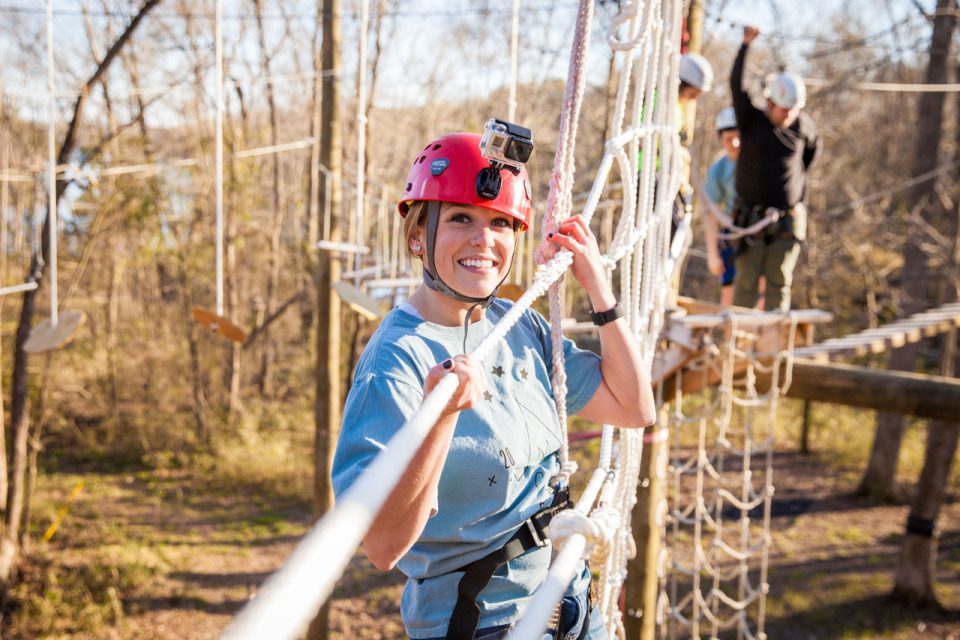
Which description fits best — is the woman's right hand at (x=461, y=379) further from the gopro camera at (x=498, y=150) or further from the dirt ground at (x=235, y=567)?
the dirt ground at (x=235, y=567)

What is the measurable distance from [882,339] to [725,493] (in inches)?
47.6

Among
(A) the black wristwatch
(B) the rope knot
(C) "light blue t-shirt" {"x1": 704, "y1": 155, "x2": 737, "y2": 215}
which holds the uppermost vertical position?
(C) "light blue t-shirt" {"x1": 704, "y1": 155, "x2": 737, "y2": 215}

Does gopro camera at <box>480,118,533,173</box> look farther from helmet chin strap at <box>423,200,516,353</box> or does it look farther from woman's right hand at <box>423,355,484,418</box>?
woman's right hand at <box>423,355,484,418</box>

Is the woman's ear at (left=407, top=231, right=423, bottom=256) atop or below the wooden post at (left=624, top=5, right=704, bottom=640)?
atop

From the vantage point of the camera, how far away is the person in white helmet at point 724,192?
469cm

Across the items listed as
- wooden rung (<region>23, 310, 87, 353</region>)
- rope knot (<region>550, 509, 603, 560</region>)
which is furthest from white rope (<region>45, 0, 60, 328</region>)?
rope knot (<region>550, 509, 603, 560</region>)

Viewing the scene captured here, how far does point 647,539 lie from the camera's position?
4.18 m

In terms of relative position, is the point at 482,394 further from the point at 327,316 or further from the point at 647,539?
the point at 327,316

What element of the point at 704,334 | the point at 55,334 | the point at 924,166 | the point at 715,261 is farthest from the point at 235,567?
the point at 924,166

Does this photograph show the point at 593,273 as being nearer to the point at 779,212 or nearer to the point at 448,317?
the point at 448,317

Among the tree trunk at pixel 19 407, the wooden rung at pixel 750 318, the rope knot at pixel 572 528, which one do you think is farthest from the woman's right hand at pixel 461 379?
the tree trunk at pixel 19 407

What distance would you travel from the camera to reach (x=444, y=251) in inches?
57.5

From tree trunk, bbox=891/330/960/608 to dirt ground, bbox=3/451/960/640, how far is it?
0.18 meters

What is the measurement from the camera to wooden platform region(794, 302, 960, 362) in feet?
14.3
